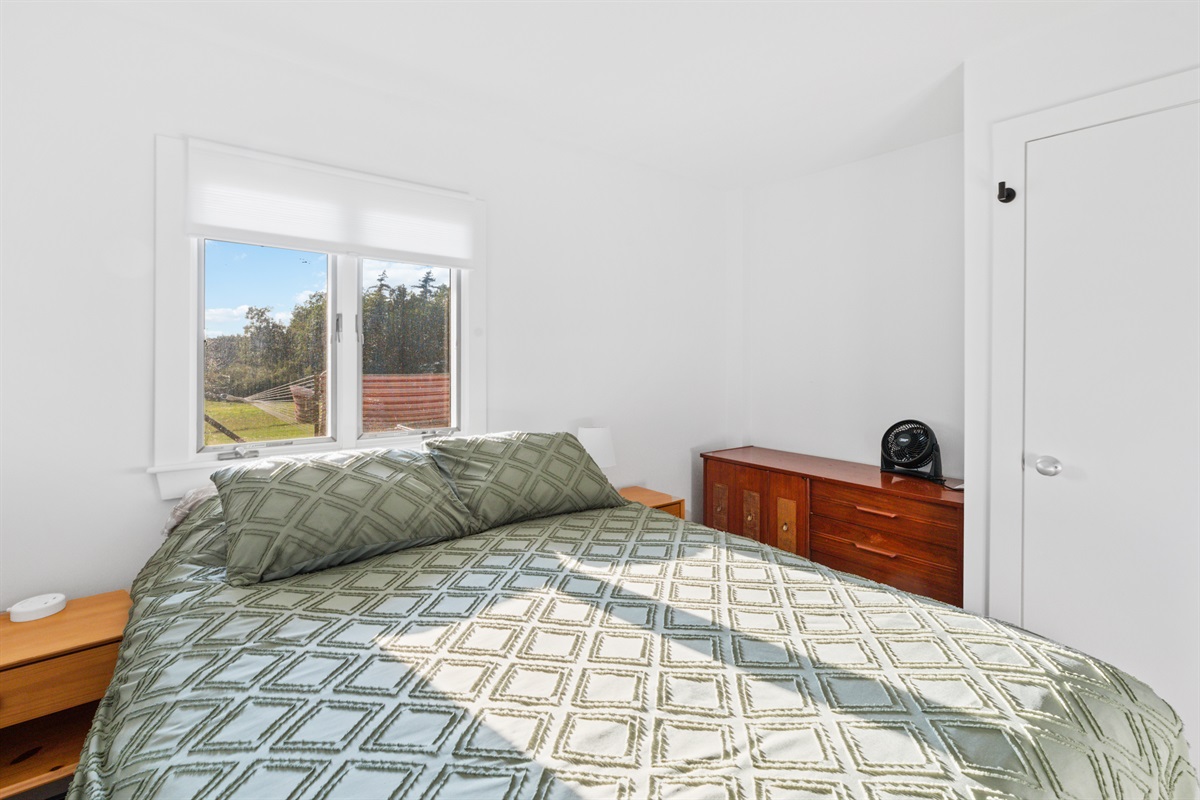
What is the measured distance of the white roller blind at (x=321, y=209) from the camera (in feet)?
7.17

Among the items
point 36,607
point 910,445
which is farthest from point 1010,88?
point 36,607

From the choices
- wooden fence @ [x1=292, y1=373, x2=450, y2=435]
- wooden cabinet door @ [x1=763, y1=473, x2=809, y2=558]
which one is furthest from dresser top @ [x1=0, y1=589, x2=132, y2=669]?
wooden cabinet door @ [x1=763, y1=473, x2=809, y2=558]

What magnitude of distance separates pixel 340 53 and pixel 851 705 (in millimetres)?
2669

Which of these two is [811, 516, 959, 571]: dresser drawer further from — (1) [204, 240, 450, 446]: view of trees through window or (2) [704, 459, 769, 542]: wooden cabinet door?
(1) [204, 240, 450, 446]: view of trees through window

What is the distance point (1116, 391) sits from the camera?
2023 mm

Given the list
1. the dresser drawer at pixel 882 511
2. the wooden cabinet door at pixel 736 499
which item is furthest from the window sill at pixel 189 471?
the dresser drawer at pixel 882 511

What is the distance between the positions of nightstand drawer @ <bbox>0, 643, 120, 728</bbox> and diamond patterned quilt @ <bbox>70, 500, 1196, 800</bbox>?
18 cm

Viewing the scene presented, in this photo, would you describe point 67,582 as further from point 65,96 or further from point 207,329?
point 65,96

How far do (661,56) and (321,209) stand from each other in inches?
58.7

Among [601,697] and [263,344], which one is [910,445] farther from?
[263,344]

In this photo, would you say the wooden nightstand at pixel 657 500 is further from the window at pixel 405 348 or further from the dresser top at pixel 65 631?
the dresser top at pixel 65 631

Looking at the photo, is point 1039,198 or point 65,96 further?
point 1039,198

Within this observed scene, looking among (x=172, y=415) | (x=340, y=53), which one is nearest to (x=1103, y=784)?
(x=172, y=415)

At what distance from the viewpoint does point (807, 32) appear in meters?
2.13
